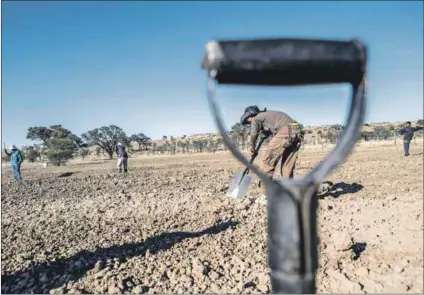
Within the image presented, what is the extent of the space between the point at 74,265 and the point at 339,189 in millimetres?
5402

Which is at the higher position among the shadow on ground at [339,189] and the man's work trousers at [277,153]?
the man's work trousers at [277,153]

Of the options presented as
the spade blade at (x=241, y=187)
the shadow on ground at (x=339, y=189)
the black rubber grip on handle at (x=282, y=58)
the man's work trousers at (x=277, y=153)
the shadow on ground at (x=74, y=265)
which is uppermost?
the black rubber grip on handle at (x=282, y=58)

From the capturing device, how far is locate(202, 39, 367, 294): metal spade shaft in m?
1.08

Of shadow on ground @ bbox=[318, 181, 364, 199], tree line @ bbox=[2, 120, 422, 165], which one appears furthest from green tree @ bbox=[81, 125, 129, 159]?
shadow on ground @ bbox=[318, 181, 364, 199]

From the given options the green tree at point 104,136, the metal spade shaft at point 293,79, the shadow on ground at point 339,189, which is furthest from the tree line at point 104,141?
the metal spade shaft at point 293,79

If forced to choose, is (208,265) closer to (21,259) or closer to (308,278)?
(21,259)

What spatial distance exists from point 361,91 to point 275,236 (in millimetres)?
468

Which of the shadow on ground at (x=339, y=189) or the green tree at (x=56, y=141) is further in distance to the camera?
the green tree at (x=56, y=141)

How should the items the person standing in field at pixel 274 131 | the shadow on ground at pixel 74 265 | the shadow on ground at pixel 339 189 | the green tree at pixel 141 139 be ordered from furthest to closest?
the green tree at pixel 141 139 < the shadow on ground at pixel 339 189 < the person standing in field at pixel 274 131 < the shadow on ground at pixel 74 265

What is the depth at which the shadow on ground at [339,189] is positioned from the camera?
24.6ft

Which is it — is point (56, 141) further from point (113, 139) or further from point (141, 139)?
point (141, 139)

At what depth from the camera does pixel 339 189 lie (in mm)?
8070

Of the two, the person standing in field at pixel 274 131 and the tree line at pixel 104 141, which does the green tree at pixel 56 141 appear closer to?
the tree line at pixel 104 141

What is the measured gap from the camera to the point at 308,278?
1.11 metres
